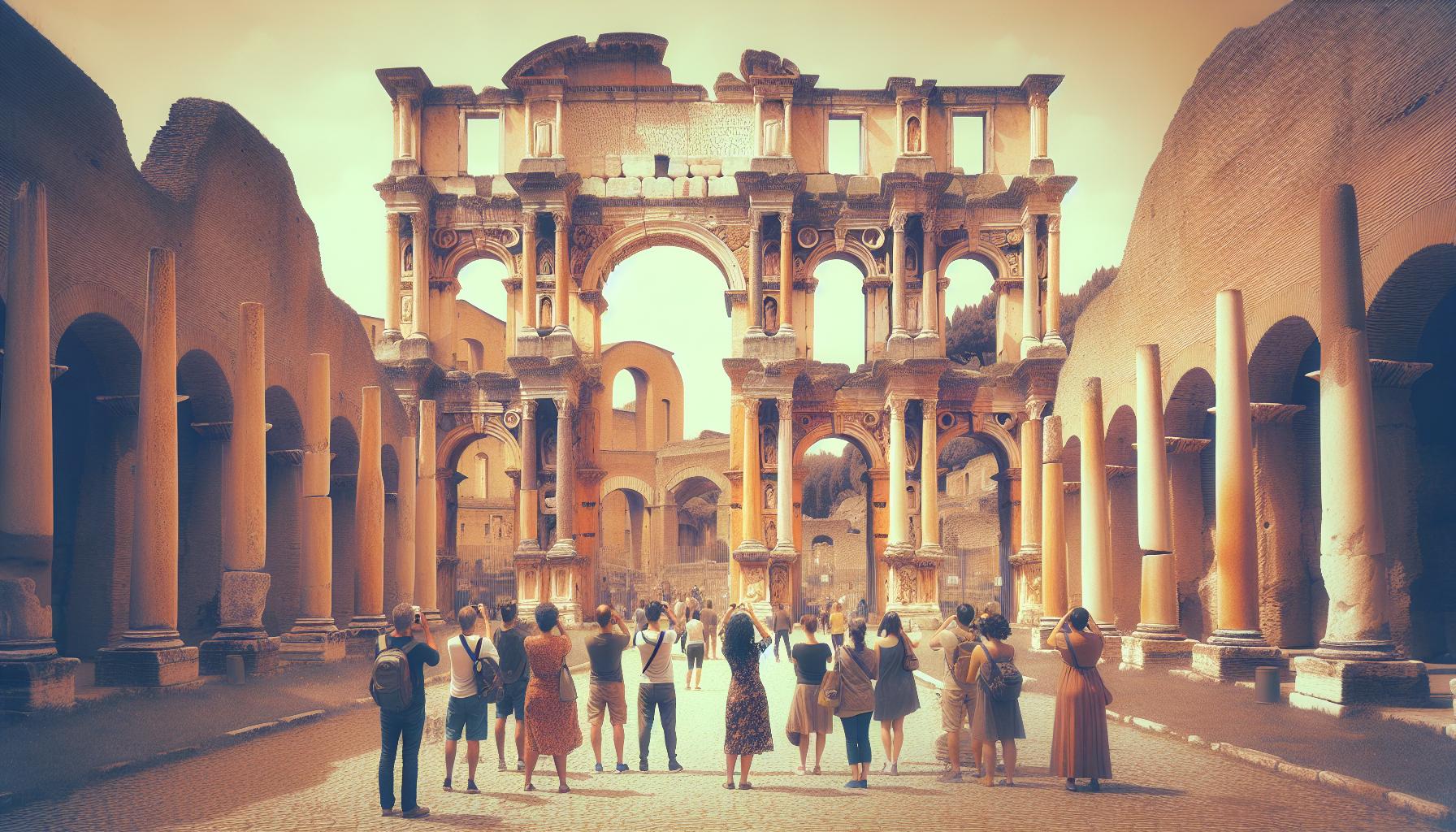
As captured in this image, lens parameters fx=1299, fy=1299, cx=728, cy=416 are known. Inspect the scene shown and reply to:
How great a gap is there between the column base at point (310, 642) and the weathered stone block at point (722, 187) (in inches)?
661

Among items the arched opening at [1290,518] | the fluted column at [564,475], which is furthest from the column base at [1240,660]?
the fluted column at [564,475]

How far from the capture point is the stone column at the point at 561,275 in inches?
1288

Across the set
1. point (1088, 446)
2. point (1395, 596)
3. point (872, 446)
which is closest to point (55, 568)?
point (1088, 446)

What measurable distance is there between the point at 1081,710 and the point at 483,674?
448cm

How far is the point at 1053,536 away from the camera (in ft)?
75.1

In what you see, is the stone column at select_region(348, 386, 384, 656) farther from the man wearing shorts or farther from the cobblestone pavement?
the man wearing shorts

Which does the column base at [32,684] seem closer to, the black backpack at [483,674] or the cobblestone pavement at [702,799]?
the cobblestone pavement at [702,799]

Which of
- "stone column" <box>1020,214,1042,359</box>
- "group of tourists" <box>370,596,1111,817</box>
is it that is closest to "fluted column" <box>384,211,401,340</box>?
"stone column" <box>1020,214,1042,359</box>

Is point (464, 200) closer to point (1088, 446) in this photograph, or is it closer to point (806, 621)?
point (1088, 446)

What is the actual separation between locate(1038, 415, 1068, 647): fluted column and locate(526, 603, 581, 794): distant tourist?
555 inches

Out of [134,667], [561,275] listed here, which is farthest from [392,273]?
[134,667]

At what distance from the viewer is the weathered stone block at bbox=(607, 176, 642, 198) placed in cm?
3391

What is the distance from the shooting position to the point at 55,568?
18453 millimetres

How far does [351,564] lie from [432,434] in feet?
11.6
